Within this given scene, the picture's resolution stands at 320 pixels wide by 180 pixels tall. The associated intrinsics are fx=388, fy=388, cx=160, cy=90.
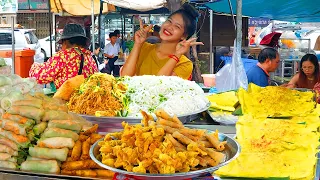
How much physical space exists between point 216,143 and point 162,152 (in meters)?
0.39

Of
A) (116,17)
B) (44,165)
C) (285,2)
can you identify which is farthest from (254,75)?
(116,17)

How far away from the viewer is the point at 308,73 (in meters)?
6.38

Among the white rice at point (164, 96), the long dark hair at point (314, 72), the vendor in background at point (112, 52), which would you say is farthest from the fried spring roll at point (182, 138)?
the vendor in background at point (112, 52)

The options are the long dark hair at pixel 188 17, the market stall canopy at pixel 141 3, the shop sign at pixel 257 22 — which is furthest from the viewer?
the shop sign at pixel 257 22

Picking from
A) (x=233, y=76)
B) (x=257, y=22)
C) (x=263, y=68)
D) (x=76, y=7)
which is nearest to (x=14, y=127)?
(x=233, y=76)

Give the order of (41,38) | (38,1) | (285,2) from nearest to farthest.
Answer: (285,2) < (38,1) < (41,38)

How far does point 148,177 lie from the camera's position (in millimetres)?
1685

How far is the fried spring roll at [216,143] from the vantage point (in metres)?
2.00

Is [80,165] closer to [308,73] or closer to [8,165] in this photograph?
[8,165]

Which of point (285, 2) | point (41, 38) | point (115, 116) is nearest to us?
point (115, 116)

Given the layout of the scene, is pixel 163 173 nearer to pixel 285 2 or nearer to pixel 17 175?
pixel 17 175

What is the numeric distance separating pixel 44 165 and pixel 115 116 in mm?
726

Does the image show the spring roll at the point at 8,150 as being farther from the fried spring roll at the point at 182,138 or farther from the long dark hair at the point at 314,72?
the long dark hair at the point at 314,72

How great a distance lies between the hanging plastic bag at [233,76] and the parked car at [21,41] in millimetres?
10805
